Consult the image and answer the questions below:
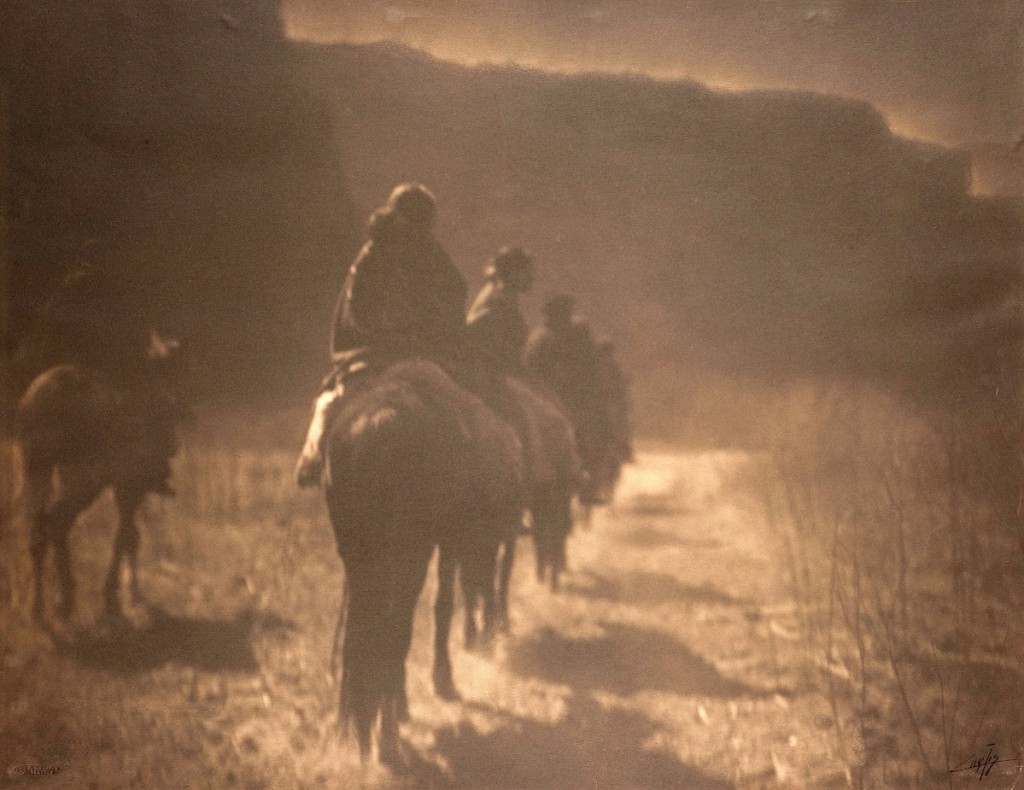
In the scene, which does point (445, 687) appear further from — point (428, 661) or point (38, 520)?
point (38, 520)

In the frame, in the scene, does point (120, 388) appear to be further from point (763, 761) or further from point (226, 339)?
point (763, 761)

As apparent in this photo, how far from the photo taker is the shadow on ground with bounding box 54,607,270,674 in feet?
8.13

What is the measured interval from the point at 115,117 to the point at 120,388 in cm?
93

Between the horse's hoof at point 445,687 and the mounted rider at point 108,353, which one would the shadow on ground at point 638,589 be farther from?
the mounted rider at point 108,353

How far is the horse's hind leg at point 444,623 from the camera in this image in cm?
250

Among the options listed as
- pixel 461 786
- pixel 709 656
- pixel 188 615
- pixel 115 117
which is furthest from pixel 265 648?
pixel 115 117

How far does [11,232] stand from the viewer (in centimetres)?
255

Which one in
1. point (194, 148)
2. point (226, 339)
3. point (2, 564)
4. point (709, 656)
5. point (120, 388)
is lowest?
point (709, 656)

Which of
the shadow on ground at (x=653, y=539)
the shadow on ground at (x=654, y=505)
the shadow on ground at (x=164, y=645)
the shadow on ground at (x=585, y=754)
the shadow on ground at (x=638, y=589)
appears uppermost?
the shadow on ground at (x=654, y=505)

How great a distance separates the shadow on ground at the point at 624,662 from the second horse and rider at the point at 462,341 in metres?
0.49
